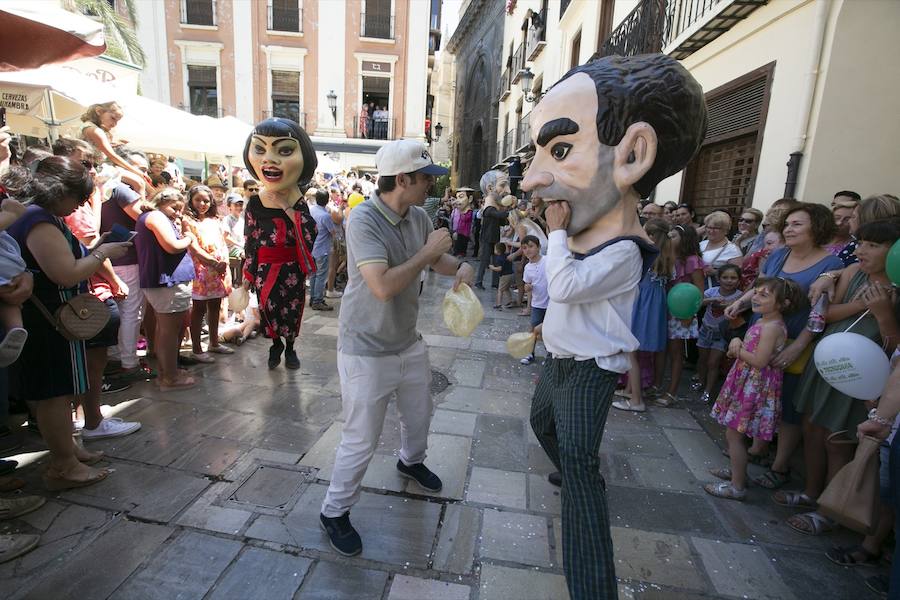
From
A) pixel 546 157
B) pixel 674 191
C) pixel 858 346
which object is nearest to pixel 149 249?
pixel 546 157

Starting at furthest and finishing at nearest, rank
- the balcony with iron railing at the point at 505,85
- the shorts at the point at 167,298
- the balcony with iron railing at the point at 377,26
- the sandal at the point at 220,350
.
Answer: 1. the balcony with iron railing at the point at 377,26
2. the balcony with iron railing at the point at 505,85
3. the sandal at the point at 220,350
4. the shorts at the point at 167,298

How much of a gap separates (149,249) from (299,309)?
126 centimetres

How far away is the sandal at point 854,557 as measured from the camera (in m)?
2.42

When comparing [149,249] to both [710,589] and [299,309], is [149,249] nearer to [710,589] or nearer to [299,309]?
[299,309]

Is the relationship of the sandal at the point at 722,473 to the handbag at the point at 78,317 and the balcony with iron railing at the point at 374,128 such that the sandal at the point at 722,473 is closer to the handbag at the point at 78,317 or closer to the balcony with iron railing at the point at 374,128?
the handbag at the point at 78,317

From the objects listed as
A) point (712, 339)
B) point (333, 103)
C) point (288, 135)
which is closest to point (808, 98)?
point (712, 339)

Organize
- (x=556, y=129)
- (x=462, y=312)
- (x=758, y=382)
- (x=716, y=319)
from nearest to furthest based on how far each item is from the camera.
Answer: (x=556, y=129) → (x=462, y=312) → (x=758, y=382) → (x=716, y=319)

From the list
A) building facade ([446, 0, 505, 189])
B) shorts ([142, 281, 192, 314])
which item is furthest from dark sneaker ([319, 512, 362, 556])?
building facade ([446, 0, 505, 189])

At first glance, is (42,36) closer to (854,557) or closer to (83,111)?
(83,111)

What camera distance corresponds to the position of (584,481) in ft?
6.24

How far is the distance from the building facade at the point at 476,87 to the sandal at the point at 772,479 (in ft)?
66.8

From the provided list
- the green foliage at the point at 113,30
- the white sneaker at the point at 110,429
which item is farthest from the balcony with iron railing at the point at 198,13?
the white sneaker at the point at 110,429

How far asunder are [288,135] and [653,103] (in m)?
2.67

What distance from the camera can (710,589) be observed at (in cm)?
A: 221
